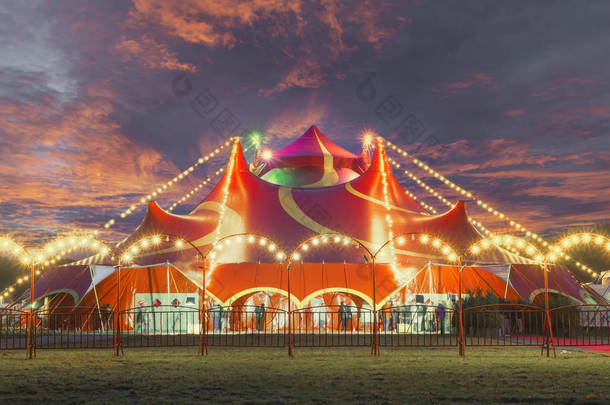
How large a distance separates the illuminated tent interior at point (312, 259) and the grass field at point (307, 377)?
6345 millimetres

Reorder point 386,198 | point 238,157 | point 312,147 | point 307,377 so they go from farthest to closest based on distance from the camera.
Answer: point 312,147, point 238,157, point 386,198, point 307,377

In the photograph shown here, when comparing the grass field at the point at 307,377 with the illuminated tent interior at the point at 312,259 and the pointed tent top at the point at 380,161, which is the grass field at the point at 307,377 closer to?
the illuminated tent interior at the point at 312,259

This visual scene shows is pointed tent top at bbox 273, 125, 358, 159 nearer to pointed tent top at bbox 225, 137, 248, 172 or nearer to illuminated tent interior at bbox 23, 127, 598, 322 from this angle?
pointed tent top at bbox 225, 137, 248, 172

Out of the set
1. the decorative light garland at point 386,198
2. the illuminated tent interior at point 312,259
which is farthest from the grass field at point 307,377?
the decorative light garland at point 386,198

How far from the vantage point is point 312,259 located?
59.4 ft

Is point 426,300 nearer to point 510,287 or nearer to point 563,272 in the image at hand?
point 510,287

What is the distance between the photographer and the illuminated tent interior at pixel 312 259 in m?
17.0

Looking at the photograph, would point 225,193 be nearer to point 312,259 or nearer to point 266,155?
point 312,259

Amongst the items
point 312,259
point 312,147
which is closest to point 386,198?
point 312,259

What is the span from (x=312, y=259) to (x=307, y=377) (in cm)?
1084

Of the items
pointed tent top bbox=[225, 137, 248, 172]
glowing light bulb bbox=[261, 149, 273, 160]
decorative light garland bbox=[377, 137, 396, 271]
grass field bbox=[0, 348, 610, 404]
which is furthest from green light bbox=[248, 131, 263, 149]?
grass field bbox=[0, 348, 610, 404]

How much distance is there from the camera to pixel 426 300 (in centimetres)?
1672

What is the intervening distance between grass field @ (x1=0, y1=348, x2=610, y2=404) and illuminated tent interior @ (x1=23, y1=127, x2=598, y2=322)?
6345mm

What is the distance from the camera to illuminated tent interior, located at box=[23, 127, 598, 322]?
16953 millimetres
